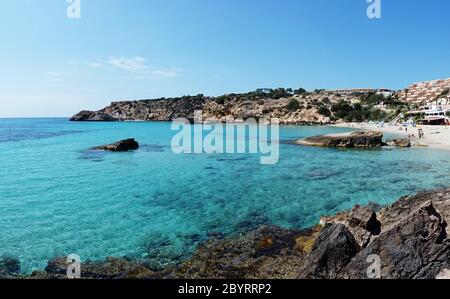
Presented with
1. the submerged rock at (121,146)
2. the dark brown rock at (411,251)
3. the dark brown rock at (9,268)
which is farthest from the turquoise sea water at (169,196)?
the submerged rock at (121,146)

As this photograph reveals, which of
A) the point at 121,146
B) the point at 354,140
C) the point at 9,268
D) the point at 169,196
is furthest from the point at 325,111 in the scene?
the point at 9,268

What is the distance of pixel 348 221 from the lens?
14.0 metres

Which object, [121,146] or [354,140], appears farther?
[354,140]

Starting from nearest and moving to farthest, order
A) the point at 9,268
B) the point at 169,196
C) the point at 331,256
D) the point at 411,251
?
the point at 411,251 < the point at 331,256 < the point at 9,268 < the point at 169,196

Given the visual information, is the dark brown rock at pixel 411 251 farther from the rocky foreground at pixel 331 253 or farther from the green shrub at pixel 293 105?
the green shrub at pixel 293 105

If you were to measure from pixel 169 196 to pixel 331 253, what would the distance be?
51.2 ft

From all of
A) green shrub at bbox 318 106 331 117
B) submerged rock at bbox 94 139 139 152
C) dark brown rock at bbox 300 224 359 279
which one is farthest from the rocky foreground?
green shrub at bbox 318 106 331 117

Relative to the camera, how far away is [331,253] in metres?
10.5

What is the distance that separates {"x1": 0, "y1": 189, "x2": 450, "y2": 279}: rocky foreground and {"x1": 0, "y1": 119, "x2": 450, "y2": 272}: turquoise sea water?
108cm

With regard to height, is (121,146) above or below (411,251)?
above

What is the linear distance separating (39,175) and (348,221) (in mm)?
30299

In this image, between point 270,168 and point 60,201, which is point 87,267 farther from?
point 270,168

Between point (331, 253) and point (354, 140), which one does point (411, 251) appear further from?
point (354, 140)
